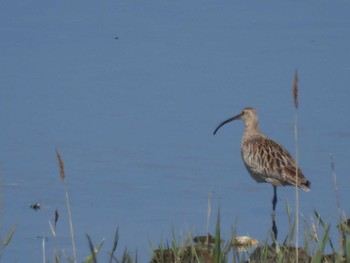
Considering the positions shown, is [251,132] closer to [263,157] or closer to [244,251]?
[263,157]

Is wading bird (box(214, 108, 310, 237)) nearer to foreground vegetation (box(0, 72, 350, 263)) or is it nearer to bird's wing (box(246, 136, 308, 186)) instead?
bird's wing (box(246, 136, 308, 186))

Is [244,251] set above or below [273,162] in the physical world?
below

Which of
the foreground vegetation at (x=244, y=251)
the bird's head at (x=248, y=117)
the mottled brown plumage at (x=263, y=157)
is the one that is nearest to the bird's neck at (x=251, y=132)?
the mottled brown plumage at (x=263, y=157)

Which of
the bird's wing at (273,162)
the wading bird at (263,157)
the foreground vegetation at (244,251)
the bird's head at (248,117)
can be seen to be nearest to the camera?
the foreground vegetation at (244,251)

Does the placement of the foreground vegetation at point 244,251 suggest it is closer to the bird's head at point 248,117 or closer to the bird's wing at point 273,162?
the bird's wing at point 273,162

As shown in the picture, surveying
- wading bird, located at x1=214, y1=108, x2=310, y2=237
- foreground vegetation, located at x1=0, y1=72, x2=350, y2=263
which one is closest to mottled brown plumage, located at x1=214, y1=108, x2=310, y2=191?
wading bird, located at x1=214, y1=108, x2=310, y2=237

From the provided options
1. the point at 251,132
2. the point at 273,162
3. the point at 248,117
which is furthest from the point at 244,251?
the point at 251,132

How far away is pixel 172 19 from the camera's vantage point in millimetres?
11047

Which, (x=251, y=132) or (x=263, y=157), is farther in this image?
(x=251, y=132)

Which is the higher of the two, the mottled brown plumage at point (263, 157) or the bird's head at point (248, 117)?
the bird's head at point (248, 117)

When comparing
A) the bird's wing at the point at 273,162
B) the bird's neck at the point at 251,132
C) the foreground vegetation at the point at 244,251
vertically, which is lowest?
the foreground vegetation at the point at 244,251

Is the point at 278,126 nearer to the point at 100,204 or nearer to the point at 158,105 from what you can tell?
the point at 158,105

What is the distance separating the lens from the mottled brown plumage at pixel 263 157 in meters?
8.73

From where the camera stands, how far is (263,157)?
9344 mm
